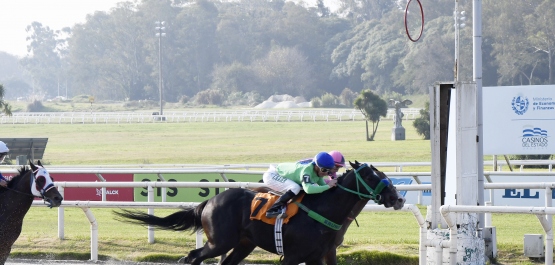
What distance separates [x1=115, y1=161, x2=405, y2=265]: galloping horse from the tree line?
43.8 m

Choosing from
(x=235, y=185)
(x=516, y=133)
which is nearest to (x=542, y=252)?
(x=235, y=185)

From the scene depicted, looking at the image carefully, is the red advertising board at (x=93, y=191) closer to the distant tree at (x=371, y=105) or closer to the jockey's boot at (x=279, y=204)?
the jockey's boot at (x=279, y=204)

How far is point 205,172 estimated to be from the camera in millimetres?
11906

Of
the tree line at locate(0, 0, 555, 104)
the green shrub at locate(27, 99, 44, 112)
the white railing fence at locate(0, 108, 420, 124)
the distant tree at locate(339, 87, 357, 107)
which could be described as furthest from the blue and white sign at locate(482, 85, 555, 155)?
the green shrub at locate(27, 99, 44, 112)

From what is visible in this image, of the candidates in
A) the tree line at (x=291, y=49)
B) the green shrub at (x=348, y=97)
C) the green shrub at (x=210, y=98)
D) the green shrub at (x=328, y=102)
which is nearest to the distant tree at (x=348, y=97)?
the green shrub at (x=348, y=97)

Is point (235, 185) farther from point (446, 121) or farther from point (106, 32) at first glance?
point (106, 32)

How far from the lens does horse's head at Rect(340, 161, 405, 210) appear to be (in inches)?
237

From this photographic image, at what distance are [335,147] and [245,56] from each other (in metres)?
46.8

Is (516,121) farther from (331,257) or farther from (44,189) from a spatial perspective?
(44,189)

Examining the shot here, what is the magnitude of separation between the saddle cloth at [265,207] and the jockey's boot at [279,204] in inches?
2.0

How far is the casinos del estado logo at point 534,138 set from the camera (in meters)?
14.1

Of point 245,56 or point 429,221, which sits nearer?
point 429,221

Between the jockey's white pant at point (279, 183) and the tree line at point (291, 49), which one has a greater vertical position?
the tree line at point (291, 49)

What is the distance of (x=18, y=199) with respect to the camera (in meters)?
6.87
